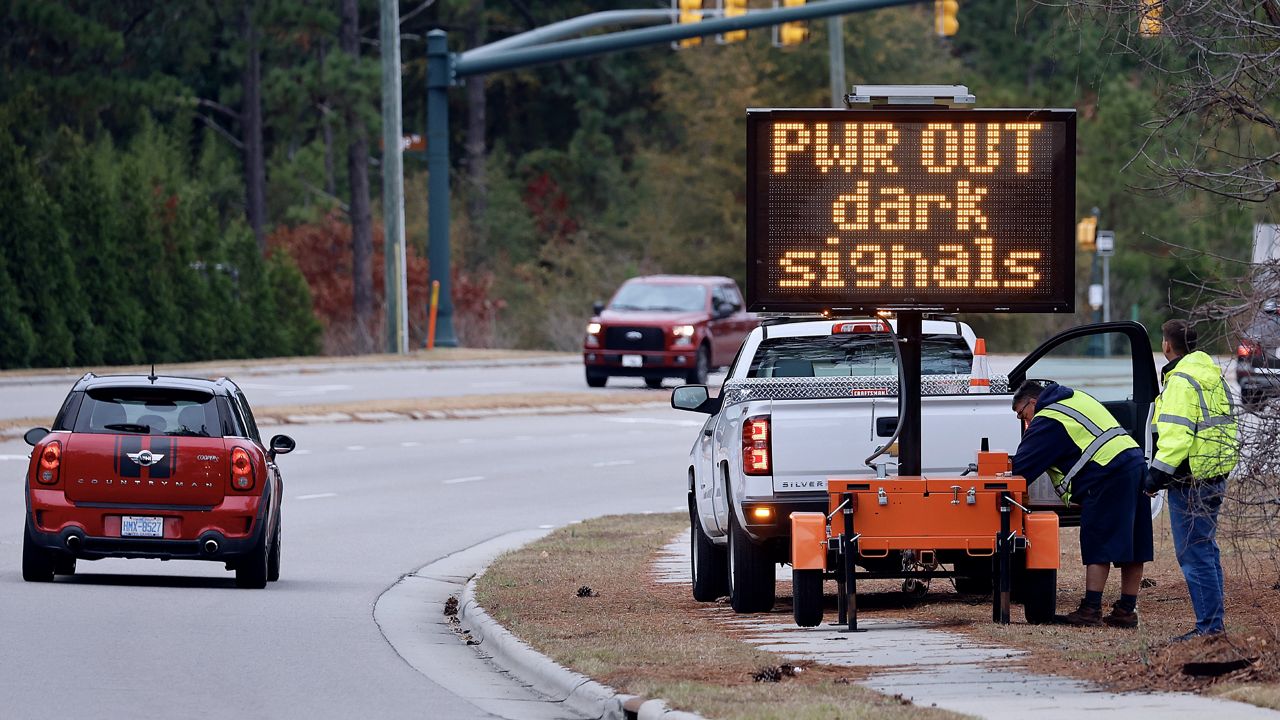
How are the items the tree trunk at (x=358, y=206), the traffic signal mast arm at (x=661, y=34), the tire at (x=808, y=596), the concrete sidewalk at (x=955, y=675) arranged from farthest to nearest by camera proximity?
the tree trunk at (x=358, y=206), the traffic signal mast arm at (x=661, y=34), the tire at (x=808, y=596), the concrete sidewalk at (x=955, y=675)

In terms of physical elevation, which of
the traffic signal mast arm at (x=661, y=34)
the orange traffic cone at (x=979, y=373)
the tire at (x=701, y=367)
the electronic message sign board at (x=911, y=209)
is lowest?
the tire at (x=701, y=367)

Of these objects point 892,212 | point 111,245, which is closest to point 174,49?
point 111,245

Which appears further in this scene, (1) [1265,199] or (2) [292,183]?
(2) [292,183]

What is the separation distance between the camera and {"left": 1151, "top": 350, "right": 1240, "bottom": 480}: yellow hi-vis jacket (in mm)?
11367

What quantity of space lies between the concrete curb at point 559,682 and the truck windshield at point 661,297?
25745 mm

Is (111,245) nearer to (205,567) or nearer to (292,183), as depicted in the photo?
(292,183)

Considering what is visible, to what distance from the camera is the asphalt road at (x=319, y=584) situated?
1082 cm

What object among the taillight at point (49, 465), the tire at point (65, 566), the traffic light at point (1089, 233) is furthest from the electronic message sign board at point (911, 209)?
the traffic light at point (1089, 233)

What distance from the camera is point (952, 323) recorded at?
49.4 feet

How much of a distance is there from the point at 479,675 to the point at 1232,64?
199 inches

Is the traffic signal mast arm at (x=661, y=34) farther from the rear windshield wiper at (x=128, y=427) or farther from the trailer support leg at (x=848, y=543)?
the trailer support leg at (x=848, y=543)

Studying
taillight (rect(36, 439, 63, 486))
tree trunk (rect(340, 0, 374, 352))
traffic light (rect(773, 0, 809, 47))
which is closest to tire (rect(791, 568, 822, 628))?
taillight (rect(36, 439, 63, 486))

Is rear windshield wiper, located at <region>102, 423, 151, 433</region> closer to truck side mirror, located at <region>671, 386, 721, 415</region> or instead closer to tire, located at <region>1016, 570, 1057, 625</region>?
truck side mirror, located at <region>671, 386, 721, 415</region>

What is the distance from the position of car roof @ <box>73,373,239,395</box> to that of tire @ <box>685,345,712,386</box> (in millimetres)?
22477
